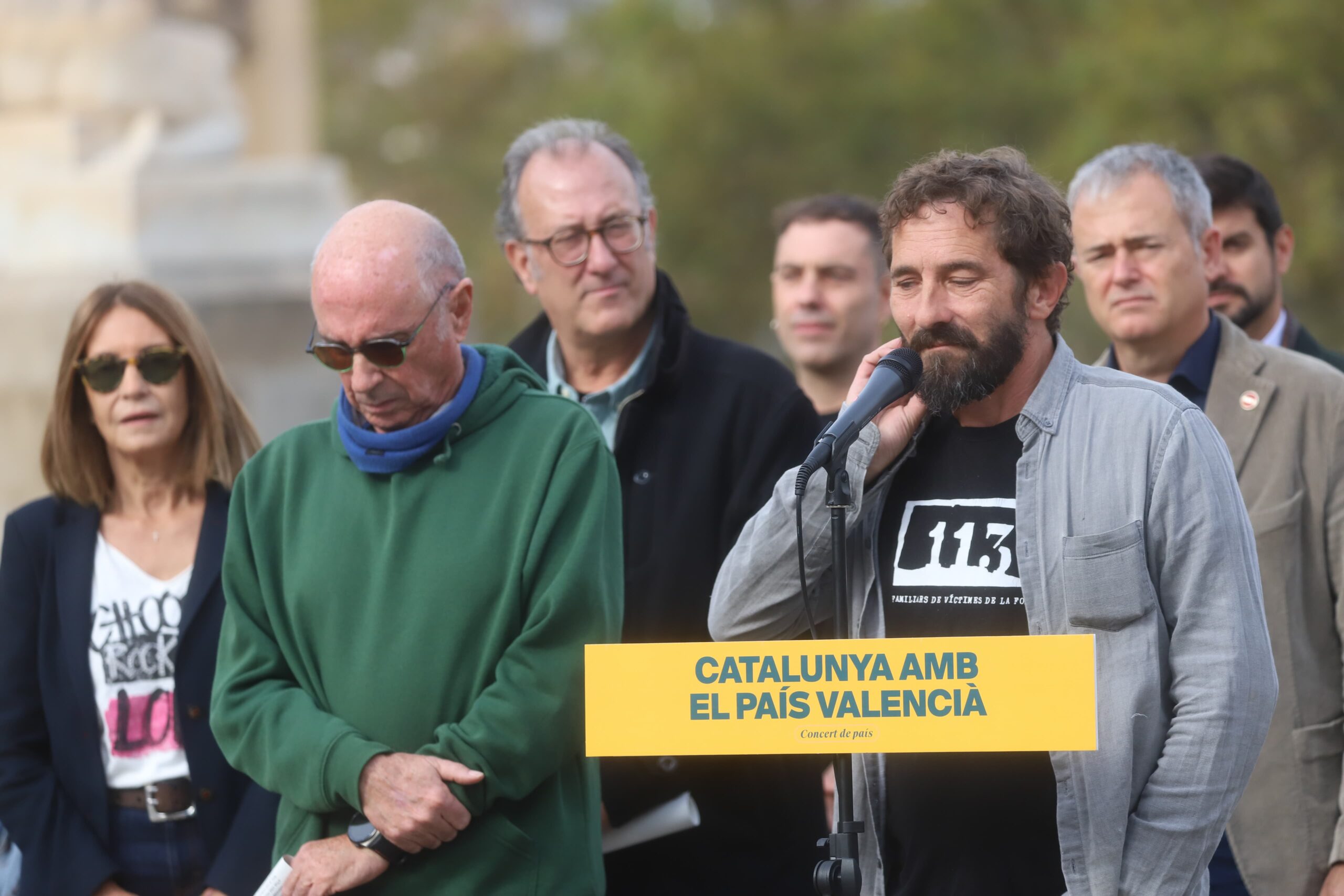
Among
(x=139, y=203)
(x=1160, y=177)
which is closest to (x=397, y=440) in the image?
(x=1160, y=177)

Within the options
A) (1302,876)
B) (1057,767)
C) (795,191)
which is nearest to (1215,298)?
(1302,876)

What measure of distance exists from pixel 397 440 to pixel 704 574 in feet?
3.18

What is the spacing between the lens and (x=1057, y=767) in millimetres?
2898

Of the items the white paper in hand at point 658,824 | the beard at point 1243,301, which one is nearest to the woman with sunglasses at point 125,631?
the white paper in hand at point 658,824

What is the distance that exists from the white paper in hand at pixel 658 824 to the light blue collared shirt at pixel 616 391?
0.88 m

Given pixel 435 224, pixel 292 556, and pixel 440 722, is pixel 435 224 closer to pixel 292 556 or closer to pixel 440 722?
pixel 292 556

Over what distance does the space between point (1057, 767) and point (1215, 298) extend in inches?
92.2

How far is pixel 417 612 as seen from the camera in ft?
10.9

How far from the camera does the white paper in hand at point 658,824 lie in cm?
395

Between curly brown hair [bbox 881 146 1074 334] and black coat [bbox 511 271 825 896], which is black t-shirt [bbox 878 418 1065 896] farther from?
black coat [bbox 511 271 825 896]

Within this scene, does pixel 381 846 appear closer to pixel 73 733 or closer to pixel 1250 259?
pixel 73 733

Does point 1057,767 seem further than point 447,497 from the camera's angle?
No

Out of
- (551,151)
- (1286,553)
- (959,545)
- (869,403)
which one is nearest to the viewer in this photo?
(869,403)

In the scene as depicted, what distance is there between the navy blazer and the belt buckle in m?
0.04
